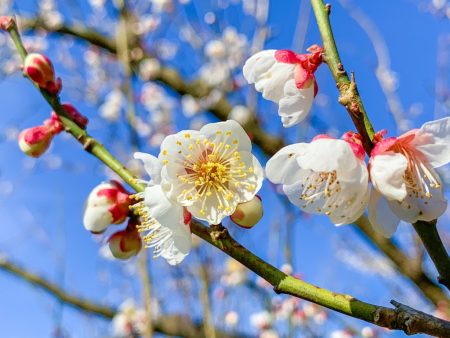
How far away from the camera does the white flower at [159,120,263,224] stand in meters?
0.75

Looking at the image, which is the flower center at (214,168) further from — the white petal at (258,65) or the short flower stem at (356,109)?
the short flower stem at (356,109)

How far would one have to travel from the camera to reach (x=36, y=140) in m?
0.99

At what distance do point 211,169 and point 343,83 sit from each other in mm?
309

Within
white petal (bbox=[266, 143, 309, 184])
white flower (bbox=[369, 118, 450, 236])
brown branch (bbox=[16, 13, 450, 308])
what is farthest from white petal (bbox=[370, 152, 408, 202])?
brown branch (bbox=[16, 13, 450, 308])

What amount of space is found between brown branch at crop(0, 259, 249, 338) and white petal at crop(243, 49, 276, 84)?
364 centimetres

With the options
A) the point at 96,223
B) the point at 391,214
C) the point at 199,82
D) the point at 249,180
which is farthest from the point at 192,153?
the point at 199,82

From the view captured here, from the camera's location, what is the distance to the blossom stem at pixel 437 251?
58 centimetres

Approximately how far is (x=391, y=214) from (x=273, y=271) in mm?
206

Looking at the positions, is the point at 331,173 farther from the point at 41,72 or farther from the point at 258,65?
the point at 41,72

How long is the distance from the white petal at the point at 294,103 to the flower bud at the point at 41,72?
45cm

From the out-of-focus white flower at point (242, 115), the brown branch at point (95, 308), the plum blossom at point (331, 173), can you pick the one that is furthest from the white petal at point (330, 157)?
the brown branch at point (95, 308)

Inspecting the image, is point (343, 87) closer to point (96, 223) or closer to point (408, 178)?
point (408, 178)

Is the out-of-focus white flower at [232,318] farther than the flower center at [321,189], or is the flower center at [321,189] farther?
the out-of-focus white flower at [232,318]

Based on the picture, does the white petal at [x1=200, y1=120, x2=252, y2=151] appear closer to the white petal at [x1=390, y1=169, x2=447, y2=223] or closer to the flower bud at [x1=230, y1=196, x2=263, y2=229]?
the flower bud at [x1=230, y1=196, x2=263, y2=229]
